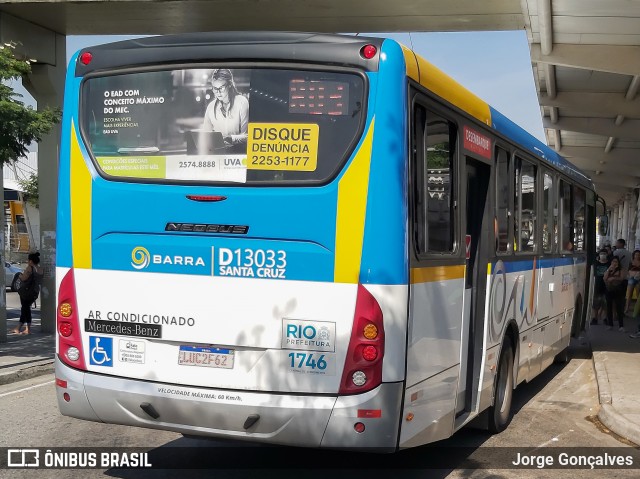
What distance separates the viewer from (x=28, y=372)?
39.7 ft

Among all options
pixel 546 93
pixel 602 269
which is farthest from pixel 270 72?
pixel 546 93

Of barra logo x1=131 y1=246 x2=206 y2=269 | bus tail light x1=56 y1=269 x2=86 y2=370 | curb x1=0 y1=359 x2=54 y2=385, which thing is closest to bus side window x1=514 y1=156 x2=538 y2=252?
barra logo x1=131 y1=246 x2=206 y2=269

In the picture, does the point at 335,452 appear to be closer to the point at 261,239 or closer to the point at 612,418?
the point at 261,239

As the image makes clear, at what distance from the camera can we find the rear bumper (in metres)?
5.47

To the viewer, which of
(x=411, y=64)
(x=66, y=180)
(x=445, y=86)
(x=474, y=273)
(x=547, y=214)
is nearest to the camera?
(x=411, y=64)

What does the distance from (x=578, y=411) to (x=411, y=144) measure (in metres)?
5.68

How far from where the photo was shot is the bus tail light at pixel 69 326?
6188 mm

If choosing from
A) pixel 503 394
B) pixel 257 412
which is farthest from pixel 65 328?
pixel 503 394

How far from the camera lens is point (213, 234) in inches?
228

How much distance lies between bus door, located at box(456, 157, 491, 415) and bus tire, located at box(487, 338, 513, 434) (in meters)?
0.90

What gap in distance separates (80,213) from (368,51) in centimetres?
244

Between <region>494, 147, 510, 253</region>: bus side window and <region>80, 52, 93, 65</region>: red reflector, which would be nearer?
<region>80, 52, 93, 65</region>: red reflector

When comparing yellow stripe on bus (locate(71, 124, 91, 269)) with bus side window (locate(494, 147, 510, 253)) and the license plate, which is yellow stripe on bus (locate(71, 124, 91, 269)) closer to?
the license plate

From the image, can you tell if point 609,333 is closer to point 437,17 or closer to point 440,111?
point 437,17
